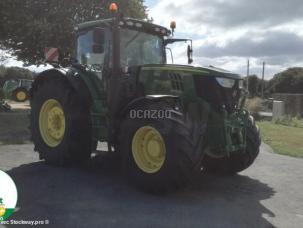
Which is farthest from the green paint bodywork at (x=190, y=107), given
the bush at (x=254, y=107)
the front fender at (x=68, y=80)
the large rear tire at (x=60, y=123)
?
the bush at (x=254, y=107)

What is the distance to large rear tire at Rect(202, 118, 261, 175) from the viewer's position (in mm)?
7266

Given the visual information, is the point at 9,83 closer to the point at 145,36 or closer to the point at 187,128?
the point at 145,36

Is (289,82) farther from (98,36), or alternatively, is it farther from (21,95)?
(98,36)

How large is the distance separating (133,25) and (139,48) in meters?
0.41

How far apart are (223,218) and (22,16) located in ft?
51.6

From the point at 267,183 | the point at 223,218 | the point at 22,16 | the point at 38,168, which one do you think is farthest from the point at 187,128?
the point at 22,16

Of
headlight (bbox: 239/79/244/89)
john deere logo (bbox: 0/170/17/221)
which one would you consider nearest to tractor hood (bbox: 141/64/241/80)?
headlight (bbox: 239/79/244/89)

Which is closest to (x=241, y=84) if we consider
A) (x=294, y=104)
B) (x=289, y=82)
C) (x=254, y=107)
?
(x=254, y=107)

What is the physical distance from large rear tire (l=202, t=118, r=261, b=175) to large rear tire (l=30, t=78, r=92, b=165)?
2207 millimetres

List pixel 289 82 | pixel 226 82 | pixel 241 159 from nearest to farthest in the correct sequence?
pixel 226 82 → pixel 241 159 → pixel 289 82

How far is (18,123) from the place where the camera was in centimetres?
1434

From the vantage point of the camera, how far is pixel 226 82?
21.4ft

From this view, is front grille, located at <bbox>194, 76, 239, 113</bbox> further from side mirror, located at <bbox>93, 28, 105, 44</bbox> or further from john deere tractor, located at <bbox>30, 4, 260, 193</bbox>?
side mirror, located at <bbox>93, 28, 105, 44</bbox>

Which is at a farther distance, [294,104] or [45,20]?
[294,104]
